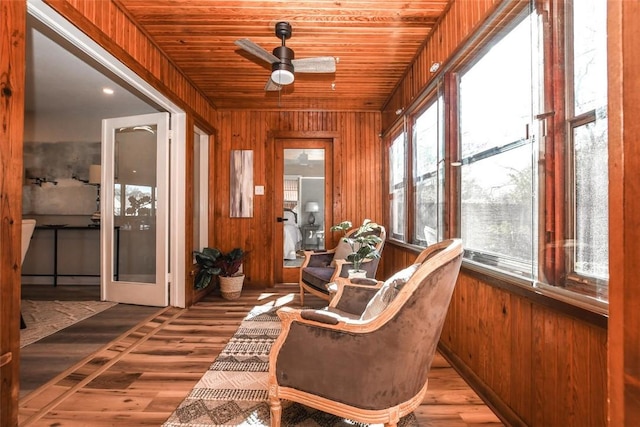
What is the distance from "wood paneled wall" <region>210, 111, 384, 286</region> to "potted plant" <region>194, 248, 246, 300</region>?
57 cm

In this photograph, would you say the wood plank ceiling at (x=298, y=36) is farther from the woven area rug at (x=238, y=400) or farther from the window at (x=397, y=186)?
the woven area rug at (x=238, y=400)

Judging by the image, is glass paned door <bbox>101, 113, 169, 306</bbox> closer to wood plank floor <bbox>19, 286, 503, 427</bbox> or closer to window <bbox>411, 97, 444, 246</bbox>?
wood plank floor <bbox>19, 286, 503, 427</bbox>

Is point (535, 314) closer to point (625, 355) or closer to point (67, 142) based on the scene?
point (625, 355)

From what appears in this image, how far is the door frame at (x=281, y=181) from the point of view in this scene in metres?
4.58

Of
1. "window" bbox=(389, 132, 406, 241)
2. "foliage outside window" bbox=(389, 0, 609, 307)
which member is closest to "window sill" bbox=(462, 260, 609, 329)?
"foliage outside window" bbox=(389, 0, 609, 307)

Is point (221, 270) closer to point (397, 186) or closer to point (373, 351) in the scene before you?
point (397, 186)

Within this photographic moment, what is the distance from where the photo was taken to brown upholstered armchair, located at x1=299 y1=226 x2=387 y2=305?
299cm

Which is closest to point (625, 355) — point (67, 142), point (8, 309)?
point (8, 309)

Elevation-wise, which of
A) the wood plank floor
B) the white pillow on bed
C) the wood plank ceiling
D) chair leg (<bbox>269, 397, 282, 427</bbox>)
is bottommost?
the wood plank floor

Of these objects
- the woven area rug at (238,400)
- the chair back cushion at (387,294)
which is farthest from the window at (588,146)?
the woven area rug at (238,400)

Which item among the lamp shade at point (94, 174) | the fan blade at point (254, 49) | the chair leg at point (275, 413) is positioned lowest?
the chair leg at point (275, 413)

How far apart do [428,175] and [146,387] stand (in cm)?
272

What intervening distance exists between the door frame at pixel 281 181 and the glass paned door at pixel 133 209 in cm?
159

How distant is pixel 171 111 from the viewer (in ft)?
11.1
